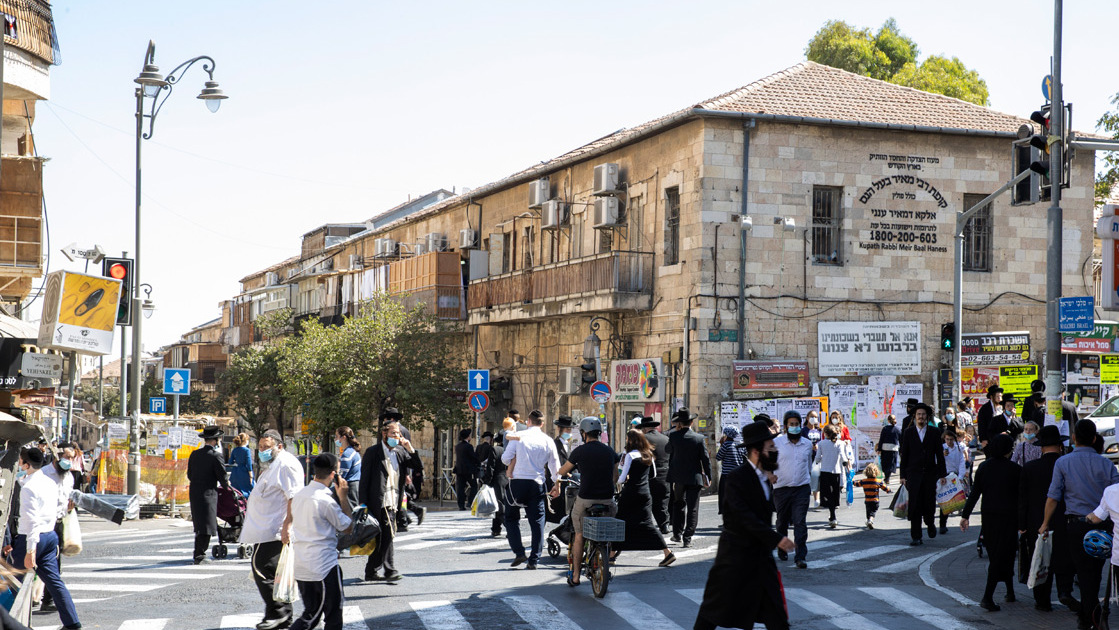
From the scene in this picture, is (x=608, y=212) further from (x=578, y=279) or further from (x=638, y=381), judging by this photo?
(x=638, y=381)

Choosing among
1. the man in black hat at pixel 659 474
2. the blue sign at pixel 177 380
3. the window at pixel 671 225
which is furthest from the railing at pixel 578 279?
the man in black hat at pixel 659 474

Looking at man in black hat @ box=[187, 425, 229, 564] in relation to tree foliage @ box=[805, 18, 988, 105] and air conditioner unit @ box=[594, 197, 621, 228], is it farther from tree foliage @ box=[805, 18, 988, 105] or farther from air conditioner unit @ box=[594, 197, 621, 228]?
tree foliage @ box=[805, 18, 988, 105]

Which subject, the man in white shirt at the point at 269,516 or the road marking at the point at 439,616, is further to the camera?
the man in white shirt at the point at 269,516

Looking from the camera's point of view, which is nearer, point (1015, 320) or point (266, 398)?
point (1015, 320)

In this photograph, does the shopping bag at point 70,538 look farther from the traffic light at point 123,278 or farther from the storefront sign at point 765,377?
the storefront sign at point 765,377

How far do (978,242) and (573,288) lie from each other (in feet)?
32.2

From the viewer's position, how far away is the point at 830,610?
11375 mm

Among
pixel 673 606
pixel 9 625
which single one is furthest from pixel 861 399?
pixel 9 625

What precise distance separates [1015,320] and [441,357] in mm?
16434

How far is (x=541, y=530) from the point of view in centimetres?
1459

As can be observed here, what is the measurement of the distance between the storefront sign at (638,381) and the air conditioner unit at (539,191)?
20.3 feet

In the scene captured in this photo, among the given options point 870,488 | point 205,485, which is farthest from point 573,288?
point 205,485

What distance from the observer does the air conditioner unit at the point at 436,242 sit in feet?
141

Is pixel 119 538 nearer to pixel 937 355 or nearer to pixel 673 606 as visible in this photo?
pixel 673 606
